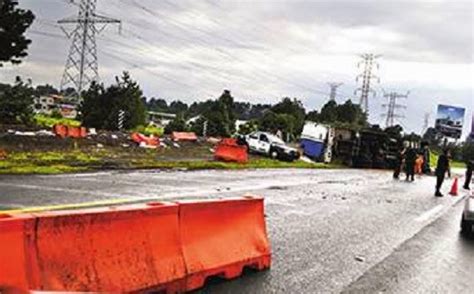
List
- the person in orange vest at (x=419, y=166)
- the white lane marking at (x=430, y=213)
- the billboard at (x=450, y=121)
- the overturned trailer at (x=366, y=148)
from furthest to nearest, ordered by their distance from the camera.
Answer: the billboard at (x=450, y=121)
the overturned trailer at (x=366, y=148)
the person in orange vest at (x=419, y=166)
the white lane marking at (x=430, y=213)

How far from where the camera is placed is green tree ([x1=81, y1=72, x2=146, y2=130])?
188ft

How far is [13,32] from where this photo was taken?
4059cm

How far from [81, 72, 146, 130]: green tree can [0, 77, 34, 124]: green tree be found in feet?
47.9

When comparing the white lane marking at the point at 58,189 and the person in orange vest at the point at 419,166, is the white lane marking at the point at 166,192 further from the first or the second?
the person in orange vest at the point at 419,166

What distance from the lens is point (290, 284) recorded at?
24.9ft

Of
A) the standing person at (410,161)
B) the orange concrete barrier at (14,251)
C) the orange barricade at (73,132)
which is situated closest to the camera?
the orange concrete barrier at (14,251)

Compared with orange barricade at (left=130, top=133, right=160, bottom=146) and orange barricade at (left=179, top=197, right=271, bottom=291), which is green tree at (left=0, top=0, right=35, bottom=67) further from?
orange barricade at (left=179, top=197, right=271, bottom=291)

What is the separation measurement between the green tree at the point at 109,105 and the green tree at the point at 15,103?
14599mm

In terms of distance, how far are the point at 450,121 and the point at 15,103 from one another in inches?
2692

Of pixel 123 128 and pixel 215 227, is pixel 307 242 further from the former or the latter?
pixel 123 128

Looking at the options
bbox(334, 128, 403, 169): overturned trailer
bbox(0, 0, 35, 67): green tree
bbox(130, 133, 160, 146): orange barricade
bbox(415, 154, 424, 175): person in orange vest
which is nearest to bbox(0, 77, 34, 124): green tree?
bbox(0, 0, 35, 67): green tree

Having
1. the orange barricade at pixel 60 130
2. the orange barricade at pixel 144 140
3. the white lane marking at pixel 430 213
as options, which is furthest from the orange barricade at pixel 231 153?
the white lane marking at pixel 430 213

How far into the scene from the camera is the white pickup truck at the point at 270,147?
44875mm

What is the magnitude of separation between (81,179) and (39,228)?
12693 millimetres
